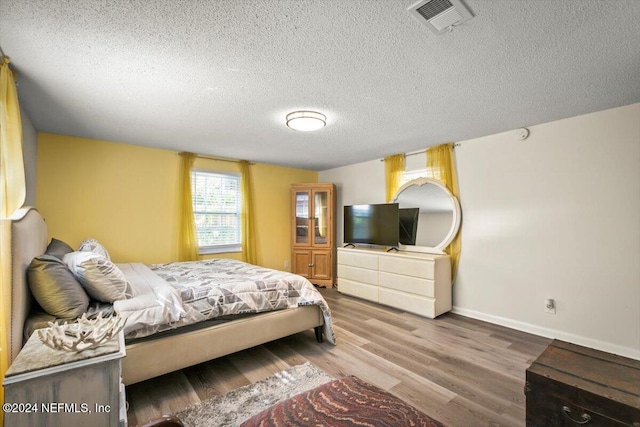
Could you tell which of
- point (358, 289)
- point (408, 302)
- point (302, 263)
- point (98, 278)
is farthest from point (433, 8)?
point (302, 263)

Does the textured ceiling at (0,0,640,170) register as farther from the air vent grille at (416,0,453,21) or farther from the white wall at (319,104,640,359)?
the white wall at (319,104,640,359)

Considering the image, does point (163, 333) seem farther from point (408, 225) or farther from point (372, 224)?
point (408, 225)

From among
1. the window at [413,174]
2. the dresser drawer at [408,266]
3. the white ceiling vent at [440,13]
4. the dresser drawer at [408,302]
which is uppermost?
the white ceiling vent at [440,13]

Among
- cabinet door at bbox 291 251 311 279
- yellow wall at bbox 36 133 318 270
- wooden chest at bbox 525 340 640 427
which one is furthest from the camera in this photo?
Answer: cabinet door at bbox 291 251 311 279

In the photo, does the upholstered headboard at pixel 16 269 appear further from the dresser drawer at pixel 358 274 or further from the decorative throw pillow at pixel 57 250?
the dresser drawer at pixel 358 274

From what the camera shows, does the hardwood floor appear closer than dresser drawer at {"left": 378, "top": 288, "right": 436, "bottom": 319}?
Yes

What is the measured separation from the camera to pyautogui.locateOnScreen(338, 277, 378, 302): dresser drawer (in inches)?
168

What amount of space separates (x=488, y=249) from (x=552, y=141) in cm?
138

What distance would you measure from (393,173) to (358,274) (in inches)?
67.1

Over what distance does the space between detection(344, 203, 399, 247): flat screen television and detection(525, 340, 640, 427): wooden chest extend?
2.79 meters

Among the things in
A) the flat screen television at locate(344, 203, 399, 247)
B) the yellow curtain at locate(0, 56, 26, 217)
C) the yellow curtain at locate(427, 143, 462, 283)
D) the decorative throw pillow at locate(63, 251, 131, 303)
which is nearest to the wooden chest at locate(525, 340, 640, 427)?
the yellow curtain at locate(427, 143, 462, 283)

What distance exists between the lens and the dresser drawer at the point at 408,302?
3582 millimetres

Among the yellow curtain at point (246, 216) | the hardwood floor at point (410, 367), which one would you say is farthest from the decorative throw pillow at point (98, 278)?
the yellow curtain at point (246, 216)

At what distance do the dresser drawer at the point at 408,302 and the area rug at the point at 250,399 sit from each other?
1.85 metres
